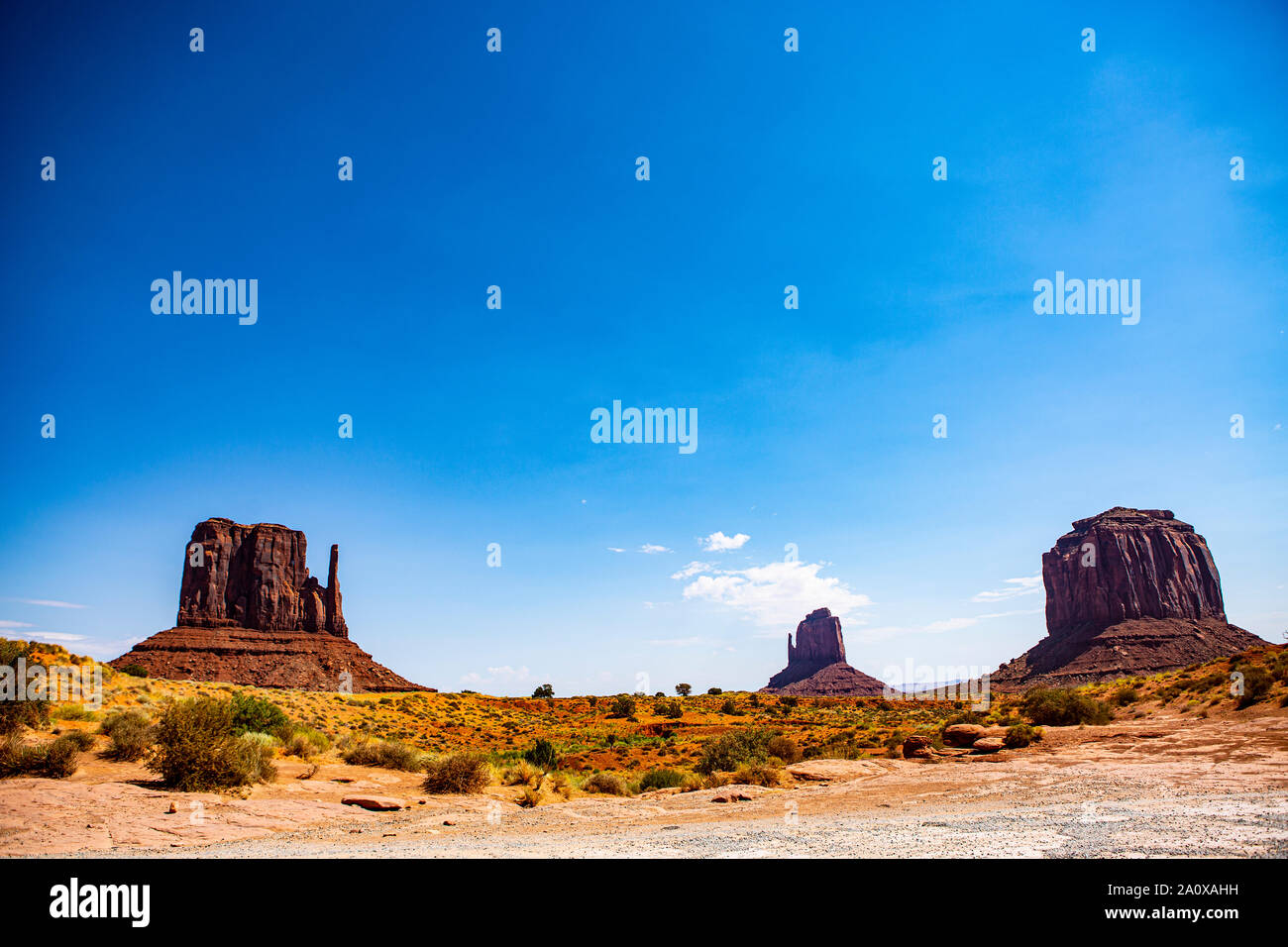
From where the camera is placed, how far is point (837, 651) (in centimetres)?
13912

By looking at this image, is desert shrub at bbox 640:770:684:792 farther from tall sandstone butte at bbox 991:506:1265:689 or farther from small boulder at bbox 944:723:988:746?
tall sandstone butte at bbox 991:506:1265:689

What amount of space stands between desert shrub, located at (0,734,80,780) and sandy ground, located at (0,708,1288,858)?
28.1 inches

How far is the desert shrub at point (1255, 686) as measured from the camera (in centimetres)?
2164

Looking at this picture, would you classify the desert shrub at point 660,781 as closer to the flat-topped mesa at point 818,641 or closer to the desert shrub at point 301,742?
the desert shrub at point 301,742

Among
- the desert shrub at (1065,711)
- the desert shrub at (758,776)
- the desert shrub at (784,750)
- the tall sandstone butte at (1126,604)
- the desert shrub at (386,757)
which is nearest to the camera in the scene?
the desert shrub at (758,776)

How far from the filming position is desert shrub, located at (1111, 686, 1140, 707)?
29.2 metres

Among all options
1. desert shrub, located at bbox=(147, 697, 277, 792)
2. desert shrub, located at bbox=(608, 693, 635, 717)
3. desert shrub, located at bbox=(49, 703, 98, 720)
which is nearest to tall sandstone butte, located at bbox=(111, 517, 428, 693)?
desert shrub, located at bbox=(608, 693, 635, 717)

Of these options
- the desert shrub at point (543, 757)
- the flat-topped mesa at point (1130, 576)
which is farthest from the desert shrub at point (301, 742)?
the flat-topped mesa at point (1130, 576)

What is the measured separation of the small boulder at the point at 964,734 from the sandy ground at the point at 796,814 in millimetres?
2324

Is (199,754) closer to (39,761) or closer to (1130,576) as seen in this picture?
(39,761)

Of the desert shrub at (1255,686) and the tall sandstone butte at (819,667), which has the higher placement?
the desert shrub at (1255,686)
